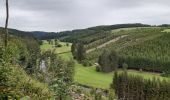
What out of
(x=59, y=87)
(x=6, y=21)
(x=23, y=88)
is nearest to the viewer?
(x=23, y=88)

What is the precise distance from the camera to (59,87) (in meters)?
38.1

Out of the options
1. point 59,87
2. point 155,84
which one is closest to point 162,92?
point 155,84

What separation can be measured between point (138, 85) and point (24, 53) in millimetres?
60696

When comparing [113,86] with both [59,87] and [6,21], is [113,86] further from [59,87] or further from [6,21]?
[59,87]

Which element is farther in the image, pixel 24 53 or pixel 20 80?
pixel 24 53

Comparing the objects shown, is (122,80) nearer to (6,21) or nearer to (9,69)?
(6,21)

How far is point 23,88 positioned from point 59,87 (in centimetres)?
627

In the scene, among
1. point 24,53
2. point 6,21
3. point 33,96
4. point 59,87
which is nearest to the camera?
point 33,96

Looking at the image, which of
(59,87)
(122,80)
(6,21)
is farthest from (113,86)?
(59,87)

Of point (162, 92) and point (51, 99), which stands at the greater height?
point (51, 99)

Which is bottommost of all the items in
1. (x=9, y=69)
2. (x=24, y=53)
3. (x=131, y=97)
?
(x=131, y=97)

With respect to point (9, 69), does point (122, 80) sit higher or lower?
lower

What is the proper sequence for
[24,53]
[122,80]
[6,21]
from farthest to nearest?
[122,80]
[24,53]
[6,21]

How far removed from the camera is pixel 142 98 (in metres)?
184
